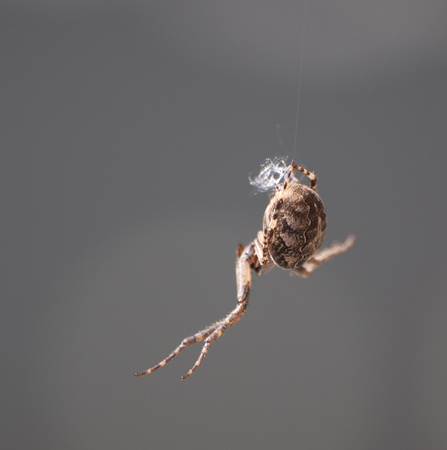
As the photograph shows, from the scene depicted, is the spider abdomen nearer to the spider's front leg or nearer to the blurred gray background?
the spider's front leg

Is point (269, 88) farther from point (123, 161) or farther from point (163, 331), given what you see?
point (163, 331)

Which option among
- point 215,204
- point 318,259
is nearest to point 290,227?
point 318,259

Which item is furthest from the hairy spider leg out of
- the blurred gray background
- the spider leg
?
the blurred gray background

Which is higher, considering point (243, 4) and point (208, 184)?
point (243, 4)

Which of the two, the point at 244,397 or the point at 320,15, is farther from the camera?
the point at 244,397

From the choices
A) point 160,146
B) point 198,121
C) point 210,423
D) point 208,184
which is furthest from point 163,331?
point 198,121

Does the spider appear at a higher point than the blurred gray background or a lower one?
lower

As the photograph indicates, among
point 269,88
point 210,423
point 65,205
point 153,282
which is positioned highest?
point 269,88
